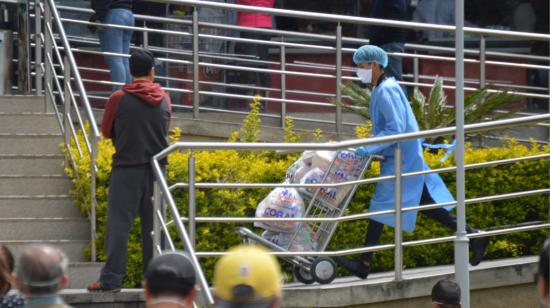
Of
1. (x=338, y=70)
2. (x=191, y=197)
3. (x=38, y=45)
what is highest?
(x=38, y=45)

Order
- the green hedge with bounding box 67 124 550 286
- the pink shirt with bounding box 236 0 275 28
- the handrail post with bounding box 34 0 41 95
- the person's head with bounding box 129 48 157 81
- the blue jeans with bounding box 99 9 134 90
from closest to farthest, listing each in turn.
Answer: the person's head with bounding box 129 48 157 81
the green hedge with bounding box 67 124 550 286
the handrail post with bounding box 34 0 41 95
the blue jeans with bounding box 99 9 134 90
the pink shirt with bounding box 236 0 275 28

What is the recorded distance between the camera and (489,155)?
39.0 ft

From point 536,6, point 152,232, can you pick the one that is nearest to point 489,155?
point 152,232

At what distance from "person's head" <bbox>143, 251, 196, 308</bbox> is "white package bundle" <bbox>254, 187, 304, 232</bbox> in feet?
16.8

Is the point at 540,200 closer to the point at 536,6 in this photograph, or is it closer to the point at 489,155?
the point at 489,155

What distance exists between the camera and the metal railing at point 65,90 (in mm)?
10879

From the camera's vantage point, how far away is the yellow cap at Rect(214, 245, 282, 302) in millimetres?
4977

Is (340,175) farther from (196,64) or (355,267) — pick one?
(196,64)

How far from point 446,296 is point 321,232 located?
2363 mm

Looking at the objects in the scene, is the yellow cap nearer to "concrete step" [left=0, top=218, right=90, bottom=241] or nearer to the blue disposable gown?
the blue disposable gown

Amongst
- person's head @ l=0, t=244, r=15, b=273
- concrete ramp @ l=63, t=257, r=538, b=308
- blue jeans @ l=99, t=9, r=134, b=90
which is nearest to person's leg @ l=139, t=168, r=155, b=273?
concrete ramp @ l=63, t=257, r=538, b=308

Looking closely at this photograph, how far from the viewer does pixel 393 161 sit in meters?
10.6

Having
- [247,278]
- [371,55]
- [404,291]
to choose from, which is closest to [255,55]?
[371,55]

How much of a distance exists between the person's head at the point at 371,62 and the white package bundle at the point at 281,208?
3.60ft
